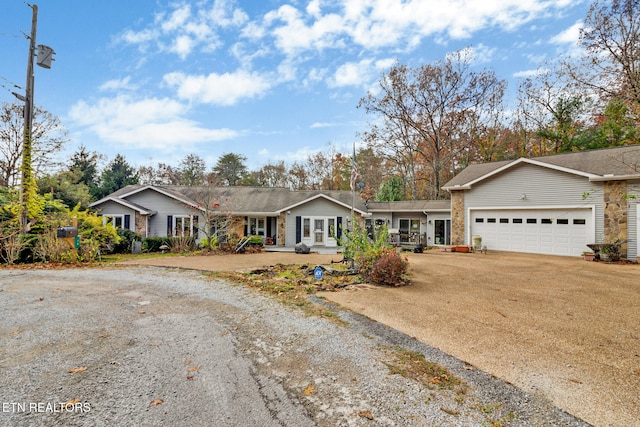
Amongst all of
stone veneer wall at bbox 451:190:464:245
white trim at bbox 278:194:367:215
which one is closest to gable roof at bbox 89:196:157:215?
white trim at bbox 278:194:367:215

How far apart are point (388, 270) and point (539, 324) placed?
331 cm

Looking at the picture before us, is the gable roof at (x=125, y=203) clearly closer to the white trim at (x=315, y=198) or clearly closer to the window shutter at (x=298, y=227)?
the white trim at (x=315, y=198)

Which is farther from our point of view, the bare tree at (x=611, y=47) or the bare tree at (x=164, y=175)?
the bare tree at (x=164, y=175)

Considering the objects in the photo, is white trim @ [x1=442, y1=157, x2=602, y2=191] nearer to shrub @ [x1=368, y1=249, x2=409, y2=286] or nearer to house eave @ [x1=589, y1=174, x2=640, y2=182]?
house eave @ [x1=589, y1=174, x2=640, y2=182]

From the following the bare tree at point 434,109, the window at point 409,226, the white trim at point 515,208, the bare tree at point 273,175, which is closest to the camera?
the white trim at point 515,208

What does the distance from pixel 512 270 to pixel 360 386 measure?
29.5 ft

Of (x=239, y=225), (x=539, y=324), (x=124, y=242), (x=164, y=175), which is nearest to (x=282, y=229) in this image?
(x=239, y=225)

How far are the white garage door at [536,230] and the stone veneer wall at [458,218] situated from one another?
60 centimetres

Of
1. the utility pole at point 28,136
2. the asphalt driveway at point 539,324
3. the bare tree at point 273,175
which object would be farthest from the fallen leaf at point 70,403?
the bare tree at point 273,175

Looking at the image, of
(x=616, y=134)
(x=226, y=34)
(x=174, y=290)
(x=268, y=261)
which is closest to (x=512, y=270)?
(x=268, y=261)

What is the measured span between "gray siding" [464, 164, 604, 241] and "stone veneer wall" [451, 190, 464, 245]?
0.87ft

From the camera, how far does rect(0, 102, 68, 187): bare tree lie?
21.4m

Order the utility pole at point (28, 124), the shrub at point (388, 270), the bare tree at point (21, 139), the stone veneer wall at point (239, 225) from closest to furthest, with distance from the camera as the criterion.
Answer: the shrub at point (388, 270)
the utility pole at point (28, 124)
the stone veneer wall at point (239, 225)
the bare tree at point (21, 139)

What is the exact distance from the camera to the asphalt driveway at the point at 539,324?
3000mm
